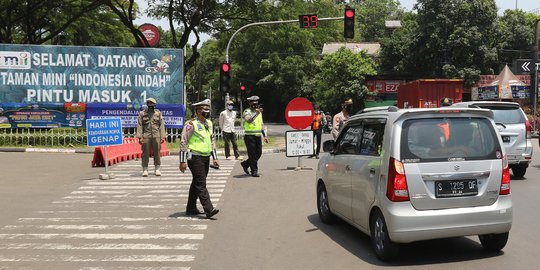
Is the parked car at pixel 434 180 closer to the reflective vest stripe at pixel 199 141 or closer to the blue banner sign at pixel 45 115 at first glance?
the reflective vest stripe at pixel 199 141

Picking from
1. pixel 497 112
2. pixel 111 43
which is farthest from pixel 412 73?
pixel 497 112

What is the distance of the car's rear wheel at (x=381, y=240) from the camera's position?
18.3 ft

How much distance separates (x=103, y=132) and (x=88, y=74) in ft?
35.8

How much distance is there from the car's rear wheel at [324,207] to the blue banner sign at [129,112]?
15.8 m

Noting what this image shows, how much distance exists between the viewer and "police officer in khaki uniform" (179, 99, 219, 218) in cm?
811

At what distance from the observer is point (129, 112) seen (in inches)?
914

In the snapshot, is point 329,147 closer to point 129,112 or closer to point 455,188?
point 455,188

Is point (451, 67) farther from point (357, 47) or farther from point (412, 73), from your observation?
point (357, 47)

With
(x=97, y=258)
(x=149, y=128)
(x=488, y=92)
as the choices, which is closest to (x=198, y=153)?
(x=97, y=258)

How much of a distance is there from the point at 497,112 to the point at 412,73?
38.6 m

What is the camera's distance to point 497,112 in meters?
12.1

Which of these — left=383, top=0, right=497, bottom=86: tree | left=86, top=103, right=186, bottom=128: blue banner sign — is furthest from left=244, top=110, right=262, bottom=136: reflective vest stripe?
left=383, top=0, right=497, bottom=86: tree

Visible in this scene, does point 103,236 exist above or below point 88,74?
below

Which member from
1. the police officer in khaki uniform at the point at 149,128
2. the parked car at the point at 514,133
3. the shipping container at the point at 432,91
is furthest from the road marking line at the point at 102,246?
the shipping container at the point at 432,91
